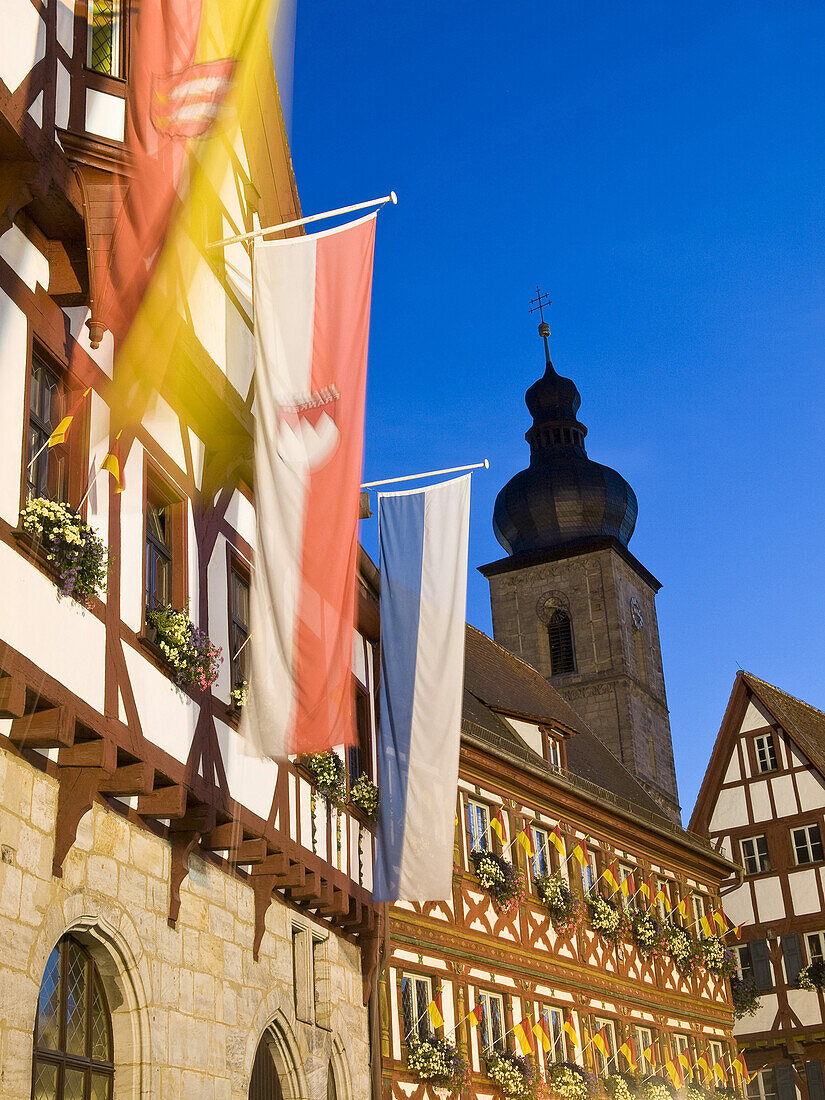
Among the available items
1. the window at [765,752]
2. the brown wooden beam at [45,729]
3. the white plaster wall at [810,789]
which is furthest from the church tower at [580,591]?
the brown wooden beam at [45,729]

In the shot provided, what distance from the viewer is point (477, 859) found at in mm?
22344

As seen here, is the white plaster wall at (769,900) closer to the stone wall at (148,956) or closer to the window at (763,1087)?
the window at (763,1087)

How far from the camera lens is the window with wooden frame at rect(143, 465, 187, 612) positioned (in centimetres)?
1291

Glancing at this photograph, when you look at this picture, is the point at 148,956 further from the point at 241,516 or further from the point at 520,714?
the point at 520,714

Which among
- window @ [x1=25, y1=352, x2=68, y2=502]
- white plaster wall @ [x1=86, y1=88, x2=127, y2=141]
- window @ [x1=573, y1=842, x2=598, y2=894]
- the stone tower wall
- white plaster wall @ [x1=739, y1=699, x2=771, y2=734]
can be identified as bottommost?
window @ [x1=25, y1=352, x2=68, y2=502]

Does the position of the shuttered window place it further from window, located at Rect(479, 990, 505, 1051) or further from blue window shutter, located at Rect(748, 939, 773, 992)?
window, located at Rect(479, 990, 505, 1051)

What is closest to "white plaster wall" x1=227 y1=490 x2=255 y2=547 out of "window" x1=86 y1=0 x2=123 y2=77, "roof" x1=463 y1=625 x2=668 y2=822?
"window" x1=86 y1=0 x2=123 y2=77

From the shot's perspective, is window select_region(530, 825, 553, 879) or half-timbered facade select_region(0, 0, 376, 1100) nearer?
half-timbered facade select_region(0, 0, 376, 1100)

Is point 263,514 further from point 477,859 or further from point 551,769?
point 551,769

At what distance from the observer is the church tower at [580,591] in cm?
5609

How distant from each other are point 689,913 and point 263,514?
2119 cm

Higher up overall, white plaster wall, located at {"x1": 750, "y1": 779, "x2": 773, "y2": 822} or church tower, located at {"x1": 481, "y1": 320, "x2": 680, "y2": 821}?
church tower, located at {"x1": 481, "y1": 320, "x2": 680, "y2": 821}

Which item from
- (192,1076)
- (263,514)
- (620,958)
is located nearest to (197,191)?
(263,514)

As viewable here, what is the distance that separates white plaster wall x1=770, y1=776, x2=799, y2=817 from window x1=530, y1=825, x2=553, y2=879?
12196 millimetres
